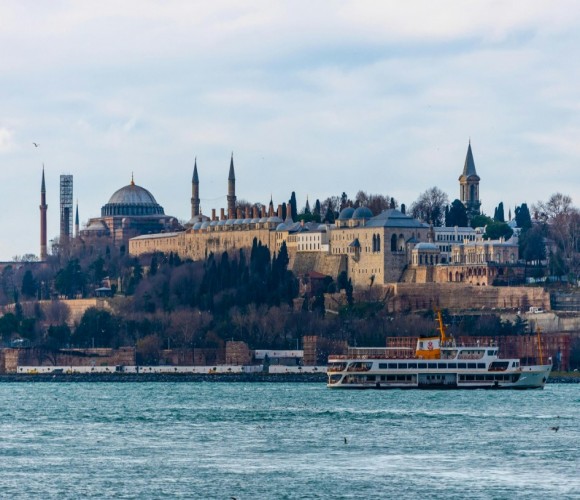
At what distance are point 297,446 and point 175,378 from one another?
42425mm

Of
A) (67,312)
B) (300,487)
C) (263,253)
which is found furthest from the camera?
(67,312)

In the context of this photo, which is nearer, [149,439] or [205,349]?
[149,439]

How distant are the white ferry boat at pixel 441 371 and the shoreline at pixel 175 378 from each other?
11331 mm

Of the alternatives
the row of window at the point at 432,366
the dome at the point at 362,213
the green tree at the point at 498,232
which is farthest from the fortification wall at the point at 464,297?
the row of window at the point at 432,366

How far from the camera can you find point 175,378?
300ft

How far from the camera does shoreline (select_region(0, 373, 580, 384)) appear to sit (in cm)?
8756

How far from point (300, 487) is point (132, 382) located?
49.8 metres

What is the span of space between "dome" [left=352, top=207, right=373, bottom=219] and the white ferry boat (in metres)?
38.0

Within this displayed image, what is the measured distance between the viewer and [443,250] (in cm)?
11106

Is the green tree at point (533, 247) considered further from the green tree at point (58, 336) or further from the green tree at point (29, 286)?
the green tree at point (29, 286)

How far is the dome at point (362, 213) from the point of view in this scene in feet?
366

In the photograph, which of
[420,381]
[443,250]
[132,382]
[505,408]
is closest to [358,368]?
[420,381]

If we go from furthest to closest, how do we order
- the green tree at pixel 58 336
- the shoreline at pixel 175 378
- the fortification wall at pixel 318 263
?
the fortification wall at pixel 318 263, the green tree at pixel 58 336, the shoreline at pixel 175 378

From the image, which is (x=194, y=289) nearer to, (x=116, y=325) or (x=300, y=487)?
(x=116, y=325)
